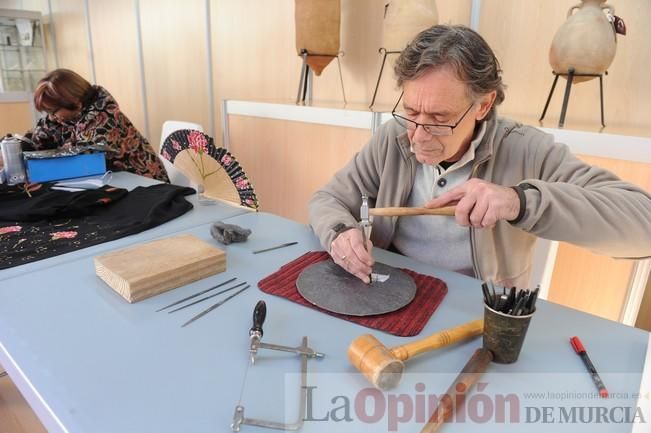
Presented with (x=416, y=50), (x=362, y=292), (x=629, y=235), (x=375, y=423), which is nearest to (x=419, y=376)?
(x=375, y=423)

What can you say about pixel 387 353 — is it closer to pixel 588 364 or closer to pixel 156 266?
pixel 588 364

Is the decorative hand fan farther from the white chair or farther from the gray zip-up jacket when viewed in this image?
the white chair

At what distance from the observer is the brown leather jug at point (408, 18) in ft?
5.79

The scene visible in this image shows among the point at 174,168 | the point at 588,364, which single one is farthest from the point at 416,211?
the point at 174,168

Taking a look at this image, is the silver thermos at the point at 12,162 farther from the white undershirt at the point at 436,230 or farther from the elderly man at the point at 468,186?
the white undershirt at the point at 436,230

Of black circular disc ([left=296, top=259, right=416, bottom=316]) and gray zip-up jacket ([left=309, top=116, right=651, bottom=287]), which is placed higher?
gray zip-up jacket ([left=309, top=116, right=651, bottom=287])

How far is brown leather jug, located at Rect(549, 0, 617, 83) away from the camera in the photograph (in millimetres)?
A: 1404

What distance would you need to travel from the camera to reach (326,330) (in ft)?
2.52

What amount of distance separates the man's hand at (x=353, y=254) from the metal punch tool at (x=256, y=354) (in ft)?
0.80

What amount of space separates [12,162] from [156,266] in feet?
3.91

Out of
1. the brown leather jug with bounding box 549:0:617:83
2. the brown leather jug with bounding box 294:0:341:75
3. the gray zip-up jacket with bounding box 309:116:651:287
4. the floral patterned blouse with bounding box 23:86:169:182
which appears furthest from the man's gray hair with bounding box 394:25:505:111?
the floral patterned blouse with bounding box 23:86:169:182

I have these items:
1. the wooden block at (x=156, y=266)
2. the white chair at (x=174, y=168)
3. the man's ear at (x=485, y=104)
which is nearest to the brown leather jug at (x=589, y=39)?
the man's ear at (x=485, y=104)

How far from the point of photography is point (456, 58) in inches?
36.9

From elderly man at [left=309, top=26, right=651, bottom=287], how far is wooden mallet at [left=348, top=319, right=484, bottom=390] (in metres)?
0.24
